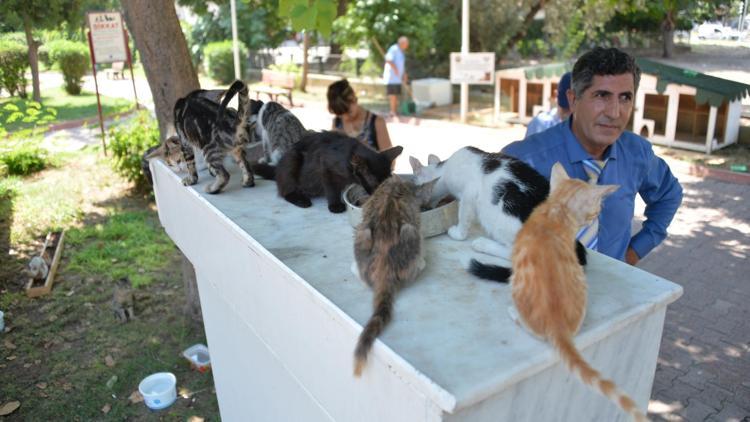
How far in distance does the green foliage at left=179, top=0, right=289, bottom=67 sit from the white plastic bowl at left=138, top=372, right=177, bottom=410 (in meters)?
19.8

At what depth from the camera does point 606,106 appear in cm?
256

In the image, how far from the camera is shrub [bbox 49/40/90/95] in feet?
60.2

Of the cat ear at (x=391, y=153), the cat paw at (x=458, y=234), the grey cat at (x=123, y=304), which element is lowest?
the grey cat at (x=123, y=304)

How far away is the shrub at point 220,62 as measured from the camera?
69.9ft

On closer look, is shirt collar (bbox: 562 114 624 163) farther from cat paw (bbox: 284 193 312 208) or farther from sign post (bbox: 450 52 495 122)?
sign post (bbox: 450 52 495 122)

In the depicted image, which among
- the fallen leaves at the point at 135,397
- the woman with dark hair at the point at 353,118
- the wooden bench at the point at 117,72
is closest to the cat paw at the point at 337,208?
the woman with dark hair at the point at 353,118

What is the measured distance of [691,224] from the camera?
24.0 feet

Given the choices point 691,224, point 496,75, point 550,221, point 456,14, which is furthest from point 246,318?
point 456,14

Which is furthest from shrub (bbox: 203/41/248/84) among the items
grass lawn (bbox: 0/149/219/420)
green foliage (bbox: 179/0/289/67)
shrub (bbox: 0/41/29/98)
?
grass lawn (bbox: 0/149/219/420)

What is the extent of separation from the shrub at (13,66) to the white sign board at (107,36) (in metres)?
1.38

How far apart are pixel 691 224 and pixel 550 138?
18.5ft

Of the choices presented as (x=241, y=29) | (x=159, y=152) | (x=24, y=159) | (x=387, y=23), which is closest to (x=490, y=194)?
(x=159, y=152)

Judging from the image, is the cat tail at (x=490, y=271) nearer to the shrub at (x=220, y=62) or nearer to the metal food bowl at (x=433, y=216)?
the metal food bowl at (x=433, y=216)

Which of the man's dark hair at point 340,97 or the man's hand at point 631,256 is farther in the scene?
the man's dark hair at point 340,97
